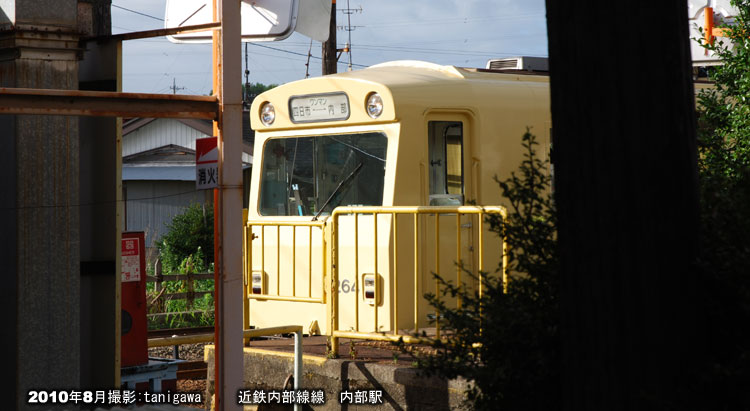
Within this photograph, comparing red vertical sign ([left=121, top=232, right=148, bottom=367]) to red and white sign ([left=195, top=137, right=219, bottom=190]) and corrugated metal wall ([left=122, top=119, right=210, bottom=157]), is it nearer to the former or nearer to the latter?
red and white sign ([left=195, top=137, right=219, bottom=190])

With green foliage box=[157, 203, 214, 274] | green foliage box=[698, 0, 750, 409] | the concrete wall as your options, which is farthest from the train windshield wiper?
green foliage box=[157, 203, 214, 274]

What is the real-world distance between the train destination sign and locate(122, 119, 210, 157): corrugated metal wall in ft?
76.7

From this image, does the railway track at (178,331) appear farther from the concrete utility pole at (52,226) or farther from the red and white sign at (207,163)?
the red and white sign at (207,163)

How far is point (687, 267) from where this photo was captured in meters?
3.72

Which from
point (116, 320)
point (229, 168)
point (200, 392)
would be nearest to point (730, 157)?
point (229, 168)

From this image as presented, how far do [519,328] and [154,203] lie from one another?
94.0ft

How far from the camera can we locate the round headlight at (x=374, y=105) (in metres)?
9.09

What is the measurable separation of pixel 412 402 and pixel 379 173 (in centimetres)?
270

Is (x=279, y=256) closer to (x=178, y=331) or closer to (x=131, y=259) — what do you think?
(x=131, y=259)

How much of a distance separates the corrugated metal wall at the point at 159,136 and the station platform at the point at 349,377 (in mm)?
24555

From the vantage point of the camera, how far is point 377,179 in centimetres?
922

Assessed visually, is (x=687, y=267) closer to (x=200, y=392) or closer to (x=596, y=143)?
(x=596, y=143)

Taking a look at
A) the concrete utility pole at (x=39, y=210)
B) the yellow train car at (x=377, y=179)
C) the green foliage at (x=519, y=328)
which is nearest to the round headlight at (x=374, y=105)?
the yellow train car at (x=377, y=179)

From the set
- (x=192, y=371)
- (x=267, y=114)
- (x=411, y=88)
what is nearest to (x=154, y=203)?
(x=192, y=371)
